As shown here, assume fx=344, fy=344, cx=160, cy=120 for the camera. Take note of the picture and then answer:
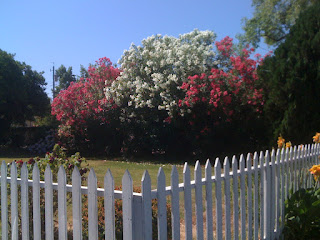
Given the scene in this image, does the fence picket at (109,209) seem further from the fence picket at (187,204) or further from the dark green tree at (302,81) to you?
the dark green tree at (302,81)

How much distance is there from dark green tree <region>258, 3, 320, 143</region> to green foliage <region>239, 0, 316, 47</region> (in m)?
A: 7.94

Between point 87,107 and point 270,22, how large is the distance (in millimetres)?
9668

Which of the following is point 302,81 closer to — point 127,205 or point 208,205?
point 208,205

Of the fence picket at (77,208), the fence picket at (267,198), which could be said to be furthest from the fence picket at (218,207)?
the fence picket at (77,208)

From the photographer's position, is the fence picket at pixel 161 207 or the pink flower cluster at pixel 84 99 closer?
the fence picket at pixel 161 207

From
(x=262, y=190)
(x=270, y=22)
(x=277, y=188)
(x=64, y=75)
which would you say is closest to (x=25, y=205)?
(x=262, y=190)

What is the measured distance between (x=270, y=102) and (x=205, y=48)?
500cm

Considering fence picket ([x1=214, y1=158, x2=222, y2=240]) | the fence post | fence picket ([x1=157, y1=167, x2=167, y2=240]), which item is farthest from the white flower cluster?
the fence post

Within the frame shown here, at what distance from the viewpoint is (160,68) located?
554 inches

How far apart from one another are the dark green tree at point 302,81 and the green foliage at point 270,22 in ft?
26.1

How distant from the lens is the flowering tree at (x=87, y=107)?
15.6m

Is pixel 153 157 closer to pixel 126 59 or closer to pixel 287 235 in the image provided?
pixel 126 59

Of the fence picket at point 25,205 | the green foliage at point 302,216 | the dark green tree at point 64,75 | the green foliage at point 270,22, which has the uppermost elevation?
the dark green tree at point 64,75

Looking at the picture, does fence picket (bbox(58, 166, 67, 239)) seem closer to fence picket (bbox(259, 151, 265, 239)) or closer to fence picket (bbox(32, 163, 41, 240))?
fence picket (bbox(32, 163, 41, 240))
